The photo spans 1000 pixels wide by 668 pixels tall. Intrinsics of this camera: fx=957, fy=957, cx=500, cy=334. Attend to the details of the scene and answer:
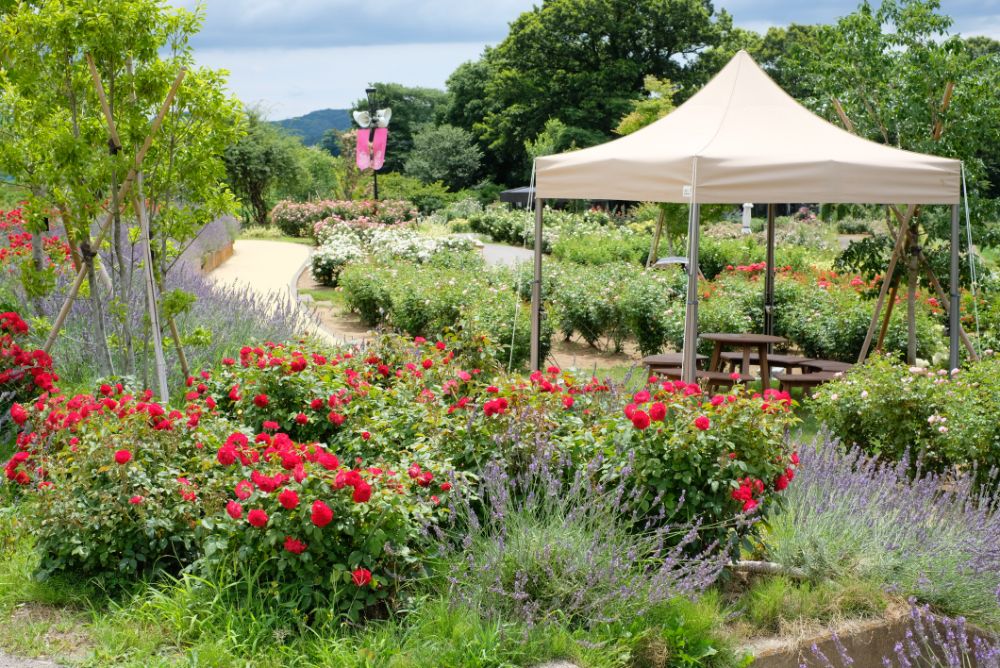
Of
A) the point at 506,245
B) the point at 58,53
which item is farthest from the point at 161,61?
the point at 506,245

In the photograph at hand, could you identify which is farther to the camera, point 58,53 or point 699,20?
point 699,20

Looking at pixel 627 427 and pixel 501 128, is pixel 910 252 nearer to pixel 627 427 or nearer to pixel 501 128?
pixel 627 427

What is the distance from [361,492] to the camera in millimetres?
3131

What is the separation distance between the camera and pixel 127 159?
17.0 ft

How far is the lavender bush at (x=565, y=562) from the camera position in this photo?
10.8ft

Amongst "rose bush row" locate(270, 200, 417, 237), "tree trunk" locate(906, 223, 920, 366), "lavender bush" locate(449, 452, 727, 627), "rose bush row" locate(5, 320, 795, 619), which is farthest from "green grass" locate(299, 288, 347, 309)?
"lavender bush" locate(449, 452, 727, 627)

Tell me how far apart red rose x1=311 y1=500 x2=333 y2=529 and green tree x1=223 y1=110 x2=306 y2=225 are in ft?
106

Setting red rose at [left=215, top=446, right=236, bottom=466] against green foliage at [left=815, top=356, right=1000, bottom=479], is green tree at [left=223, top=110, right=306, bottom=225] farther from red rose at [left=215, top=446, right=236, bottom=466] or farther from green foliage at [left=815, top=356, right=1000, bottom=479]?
red rose at [left=215, top=446, right=236, bottom=466]

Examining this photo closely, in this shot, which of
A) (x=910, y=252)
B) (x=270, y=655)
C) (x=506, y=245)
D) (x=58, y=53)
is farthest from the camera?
(x=506, y=245)

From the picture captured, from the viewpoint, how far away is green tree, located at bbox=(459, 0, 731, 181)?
1943 inches

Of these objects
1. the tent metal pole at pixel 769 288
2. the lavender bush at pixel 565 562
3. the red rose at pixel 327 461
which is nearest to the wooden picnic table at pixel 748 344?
the tent metal pole at pixel 769 288

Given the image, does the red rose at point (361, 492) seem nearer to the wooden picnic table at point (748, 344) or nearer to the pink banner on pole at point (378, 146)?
the wooden picnic table at point (748, 344)

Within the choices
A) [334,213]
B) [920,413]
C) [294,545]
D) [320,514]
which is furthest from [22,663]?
[334,213]

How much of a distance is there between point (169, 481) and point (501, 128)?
1955 inches
